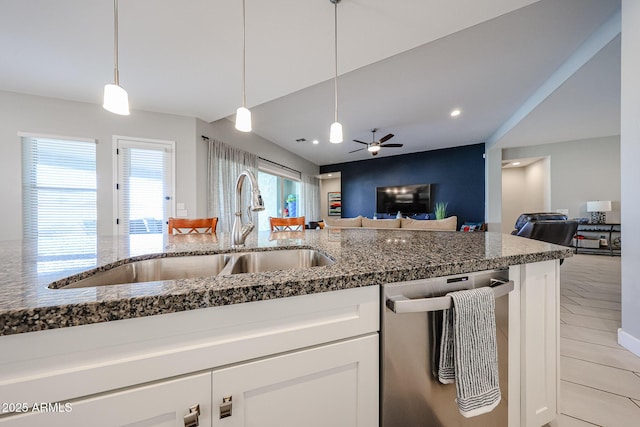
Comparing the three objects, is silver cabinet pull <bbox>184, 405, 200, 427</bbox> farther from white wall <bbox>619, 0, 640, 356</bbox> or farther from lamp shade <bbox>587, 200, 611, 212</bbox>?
lamp shade <bbox>587, 200, 611, 212</bbox>

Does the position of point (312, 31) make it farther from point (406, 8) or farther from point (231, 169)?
point (231, 169)

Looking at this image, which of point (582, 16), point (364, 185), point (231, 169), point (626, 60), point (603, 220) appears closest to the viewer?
point (626, 60)

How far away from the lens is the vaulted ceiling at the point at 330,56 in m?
1.66

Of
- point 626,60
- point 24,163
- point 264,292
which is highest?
point 626,60

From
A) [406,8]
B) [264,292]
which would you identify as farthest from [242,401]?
[406,8]

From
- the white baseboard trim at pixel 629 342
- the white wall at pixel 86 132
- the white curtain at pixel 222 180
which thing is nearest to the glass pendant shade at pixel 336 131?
the white curtain at pixel 222 180

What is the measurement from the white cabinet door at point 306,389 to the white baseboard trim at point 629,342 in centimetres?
213

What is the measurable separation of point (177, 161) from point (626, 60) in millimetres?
4634

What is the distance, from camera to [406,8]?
62.8 inches

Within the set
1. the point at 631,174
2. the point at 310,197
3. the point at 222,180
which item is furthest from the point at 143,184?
the point at 631,174

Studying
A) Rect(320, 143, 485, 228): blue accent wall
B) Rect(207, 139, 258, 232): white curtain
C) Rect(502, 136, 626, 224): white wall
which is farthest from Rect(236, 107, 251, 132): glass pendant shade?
Rect(502, 136, 626, 224): white wall

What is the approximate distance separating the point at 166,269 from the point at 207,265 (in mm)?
152

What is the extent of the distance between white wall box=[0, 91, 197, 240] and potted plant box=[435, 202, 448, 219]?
5.70 metres

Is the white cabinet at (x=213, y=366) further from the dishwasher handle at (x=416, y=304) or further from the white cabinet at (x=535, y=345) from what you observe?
the white cabinet at (x=535, y=345)
